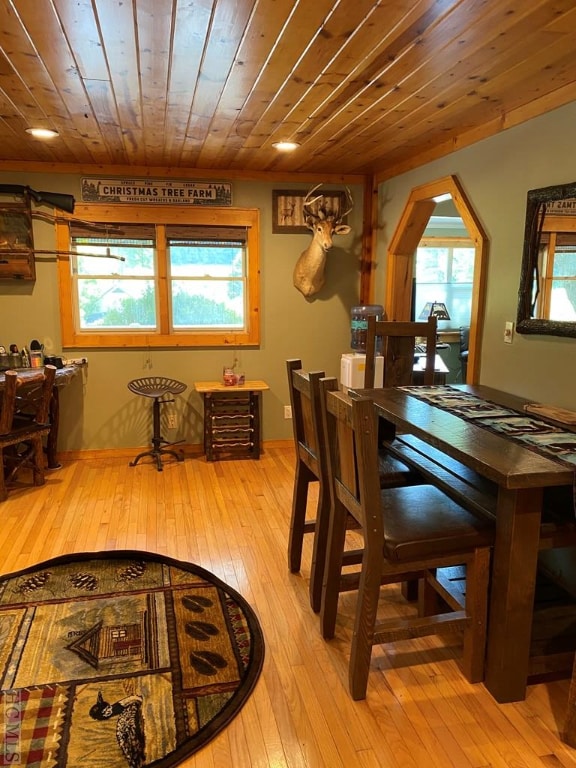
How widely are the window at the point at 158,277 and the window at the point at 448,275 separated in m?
3.26

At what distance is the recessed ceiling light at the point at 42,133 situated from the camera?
3.36 metres

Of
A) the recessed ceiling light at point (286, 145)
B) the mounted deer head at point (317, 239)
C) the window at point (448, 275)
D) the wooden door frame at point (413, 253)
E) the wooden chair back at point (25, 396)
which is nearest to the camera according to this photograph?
the wooden door frame at point (413, 253)

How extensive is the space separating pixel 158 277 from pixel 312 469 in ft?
9.08

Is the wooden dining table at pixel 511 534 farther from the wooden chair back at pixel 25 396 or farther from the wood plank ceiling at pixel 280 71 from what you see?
the wooden chair back at pixel 25 396

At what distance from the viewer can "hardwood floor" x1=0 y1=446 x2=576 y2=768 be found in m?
1.71

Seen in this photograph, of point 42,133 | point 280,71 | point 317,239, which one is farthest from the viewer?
point 317,239

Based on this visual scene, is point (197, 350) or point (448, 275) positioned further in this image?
point (448, 275)

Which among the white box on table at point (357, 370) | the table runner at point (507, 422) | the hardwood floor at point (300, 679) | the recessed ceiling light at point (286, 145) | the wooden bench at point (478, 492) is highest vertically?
the recessed ceiling light at point (286, 145)

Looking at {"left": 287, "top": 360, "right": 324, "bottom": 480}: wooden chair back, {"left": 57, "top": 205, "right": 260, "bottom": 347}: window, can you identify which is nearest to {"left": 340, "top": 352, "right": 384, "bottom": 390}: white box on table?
{"left": 57, "top": 205, "right": 260, "bottom": 347}: window

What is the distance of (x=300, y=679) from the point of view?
6.65 feet

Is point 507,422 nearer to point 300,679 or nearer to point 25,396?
point 300,679

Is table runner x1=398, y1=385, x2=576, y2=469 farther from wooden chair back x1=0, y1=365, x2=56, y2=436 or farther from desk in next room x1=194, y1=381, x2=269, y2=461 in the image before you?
wooden chair back x1=0, y1=365, x2=56, y2=436

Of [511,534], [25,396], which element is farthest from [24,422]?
[511,534]


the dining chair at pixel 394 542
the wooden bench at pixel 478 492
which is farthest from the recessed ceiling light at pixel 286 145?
the dining chair at pixel 394 542
